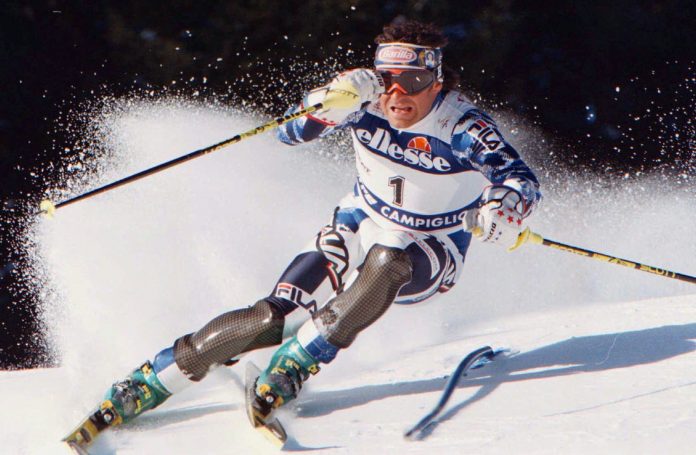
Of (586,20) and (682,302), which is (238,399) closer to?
(682,302)

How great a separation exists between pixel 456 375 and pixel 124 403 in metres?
0.93

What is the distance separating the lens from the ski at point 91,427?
245 centimetres

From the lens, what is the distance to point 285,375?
8.46 feet

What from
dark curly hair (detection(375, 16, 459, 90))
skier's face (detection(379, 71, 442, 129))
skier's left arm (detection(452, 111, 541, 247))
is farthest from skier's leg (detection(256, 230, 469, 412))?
dark curly hair (detection(375, 16, 459, 90))

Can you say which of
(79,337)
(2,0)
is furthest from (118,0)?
(79,337)

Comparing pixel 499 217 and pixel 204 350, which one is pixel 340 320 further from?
pixel 499 217

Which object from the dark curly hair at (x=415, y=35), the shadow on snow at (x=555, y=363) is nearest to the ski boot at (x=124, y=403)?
the shadow on snow at (x=555, y=363)

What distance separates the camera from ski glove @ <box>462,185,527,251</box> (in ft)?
8.41

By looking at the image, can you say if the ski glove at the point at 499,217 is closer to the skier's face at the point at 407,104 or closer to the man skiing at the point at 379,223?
the man skiing at the point at 379,223

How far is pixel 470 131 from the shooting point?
275 cm

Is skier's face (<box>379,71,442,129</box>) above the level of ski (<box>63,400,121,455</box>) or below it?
above

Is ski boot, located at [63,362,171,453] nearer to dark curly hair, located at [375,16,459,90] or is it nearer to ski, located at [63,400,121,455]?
ski, located at [63,400,121,455]

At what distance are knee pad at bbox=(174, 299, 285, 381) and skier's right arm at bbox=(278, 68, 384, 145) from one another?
590 mm

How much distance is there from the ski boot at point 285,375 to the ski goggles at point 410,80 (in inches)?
30.8
